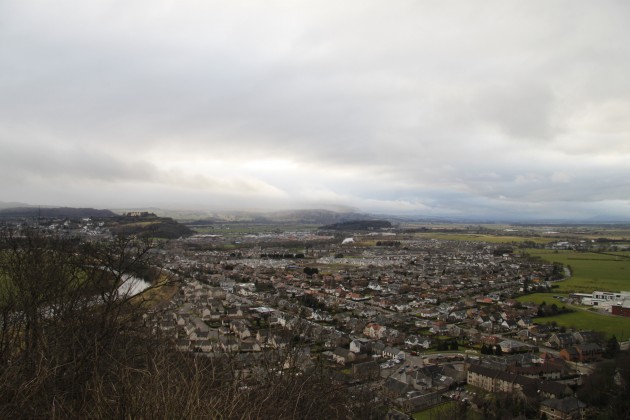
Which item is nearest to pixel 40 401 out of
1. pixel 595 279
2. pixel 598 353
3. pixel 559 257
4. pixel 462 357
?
pixel 462 357

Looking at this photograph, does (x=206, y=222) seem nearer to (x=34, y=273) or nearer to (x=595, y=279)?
(x=595, y=279)

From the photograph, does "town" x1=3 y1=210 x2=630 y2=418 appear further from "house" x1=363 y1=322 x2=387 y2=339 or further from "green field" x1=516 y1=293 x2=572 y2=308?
"green field" x1=516 y1=293 x2=572 y2=308

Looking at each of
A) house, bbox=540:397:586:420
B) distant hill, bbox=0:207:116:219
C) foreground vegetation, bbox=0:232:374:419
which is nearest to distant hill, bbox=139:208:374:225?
distant hill, bbox=0:207:116:219

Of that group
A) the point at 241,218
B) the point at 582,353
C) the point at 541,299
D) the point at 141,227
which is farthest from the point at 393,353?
the point at 241,218

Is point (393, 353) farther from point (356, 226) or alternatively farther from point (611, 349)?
point (356, 226)

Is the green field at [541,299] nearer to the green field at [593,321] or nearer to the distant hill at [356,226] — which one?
the green field at [593,321]
